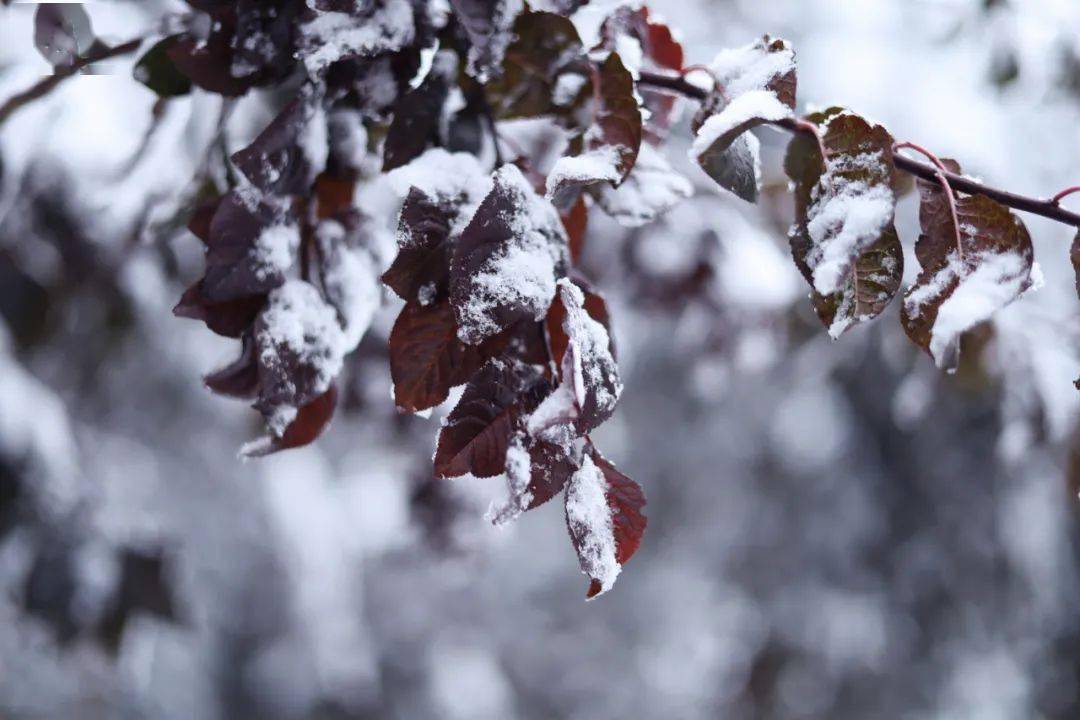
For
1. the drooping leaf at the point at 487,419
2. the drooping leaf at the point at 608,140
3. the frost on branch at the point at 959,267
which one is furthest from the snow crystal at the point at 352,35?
the frost on branch at the point at 959,267

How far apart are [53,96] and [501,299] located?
105 centimetres

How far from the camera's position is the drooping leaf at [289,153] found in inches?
24.3

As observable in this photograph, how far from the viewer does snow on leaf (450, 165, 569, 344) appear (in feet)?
1.67

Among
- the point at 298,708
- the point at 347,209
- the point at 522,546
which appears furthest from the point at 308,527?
the point at 347,209

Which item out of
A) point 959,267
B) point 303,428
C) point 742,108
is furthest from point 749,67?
point 303,428

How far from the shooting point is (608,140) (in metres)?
0.61

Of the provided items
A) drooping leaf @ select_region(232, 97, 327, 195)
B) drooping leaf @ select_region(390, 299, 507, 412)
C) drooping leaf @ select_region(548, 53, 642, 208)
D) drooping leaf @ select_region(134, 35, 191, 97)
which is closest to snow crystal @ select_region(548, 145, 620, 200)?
drooping leaf @ select_region(548, 53, 642, 208)

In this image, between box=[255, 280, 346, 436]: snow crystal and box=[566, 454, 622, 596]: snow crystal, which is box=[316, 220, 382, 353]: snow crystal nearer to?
box=[255, 280, 346, 436]: snow crystal

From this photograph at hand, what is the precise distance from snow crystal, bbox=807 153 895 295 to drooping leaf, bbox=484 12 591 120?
0.72 ft

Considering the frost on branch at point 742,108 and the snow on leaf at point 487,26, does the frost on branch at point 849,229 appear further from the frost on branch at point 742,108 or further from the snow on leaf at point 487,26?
the snow on leaf at point 487,26

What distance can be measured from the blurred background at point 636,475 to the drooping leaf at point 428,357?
0.30 meters

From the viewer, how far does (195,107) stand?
1107mm

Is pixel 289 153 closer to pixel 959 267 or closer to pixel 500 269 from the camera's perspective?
pixel 500 269

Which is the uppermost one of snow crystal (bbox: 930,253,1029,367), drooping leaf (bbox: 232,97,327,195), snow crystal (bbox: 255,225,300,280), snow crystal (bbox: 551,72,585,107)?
snow crystal (bbox: 930,253,1029,367)
